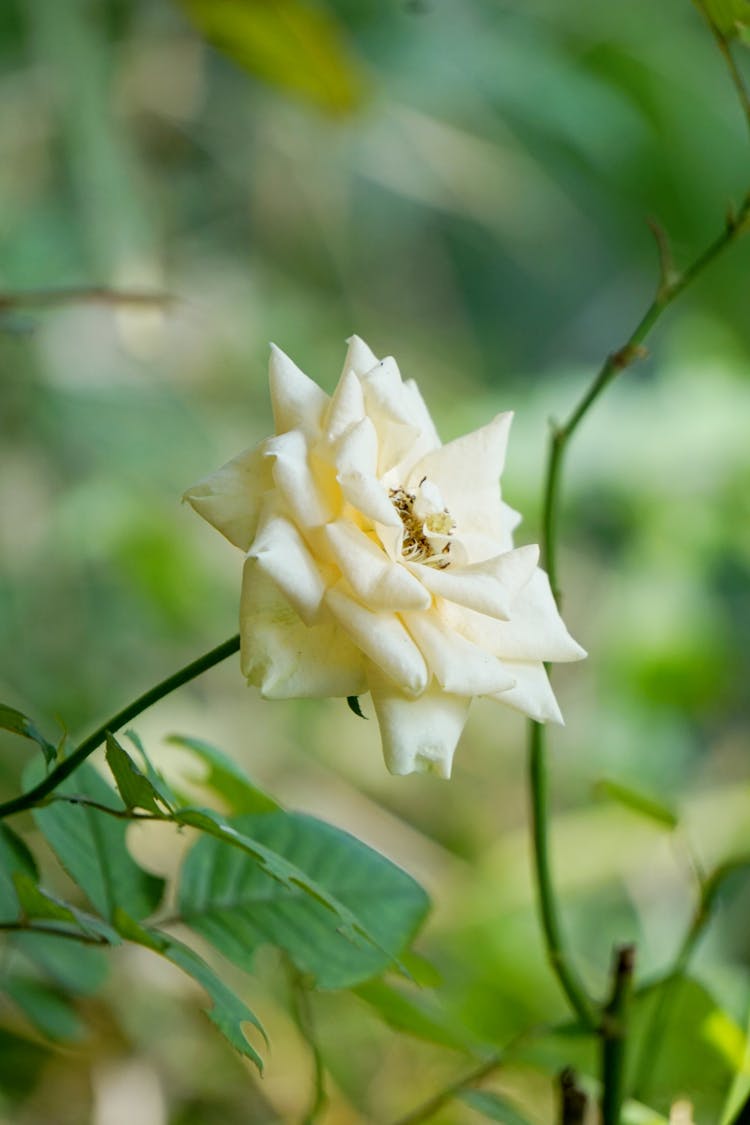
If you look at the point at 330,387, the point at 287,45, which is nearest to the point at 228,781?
the point at 287,45

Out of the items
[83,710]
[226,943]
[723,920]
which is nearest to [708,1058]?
[226,943]

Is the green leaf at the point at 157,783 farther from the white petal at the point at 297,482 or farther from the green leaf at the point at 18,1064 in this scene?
the green leaf at the point at 18,1064

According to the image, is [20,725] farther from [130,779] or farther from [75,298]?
[75,298]

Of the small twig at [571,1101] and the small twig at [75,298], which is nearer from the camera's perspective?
the small twig at [571,1101]

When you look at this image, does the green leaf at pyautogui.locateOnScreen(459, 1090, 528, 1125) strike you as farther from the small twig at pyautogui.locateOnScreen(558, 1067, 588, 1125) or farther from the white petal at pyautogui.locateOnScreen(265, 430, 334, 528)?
the white petal at pyautogui.locateOnScreen(265, 430, 334, 528)

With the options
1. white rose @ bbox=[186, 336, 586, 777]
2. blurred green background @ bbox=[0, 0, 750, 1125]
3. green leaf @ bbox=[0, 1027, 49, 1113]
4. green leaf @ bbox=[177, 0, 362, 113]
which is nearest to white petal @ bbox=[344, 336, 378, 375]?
white rose @ bbox=[186, 336, 586, 777]

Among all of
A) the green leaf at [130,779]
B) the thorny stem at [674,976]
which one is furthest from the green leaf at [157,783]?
the thorny stem at [674,976]
